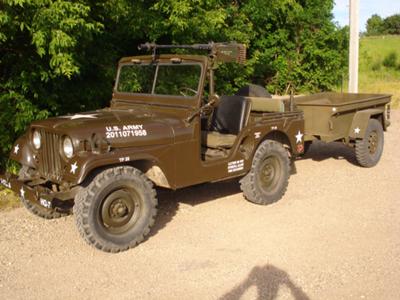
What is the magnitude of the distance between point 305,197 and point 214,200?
119cm

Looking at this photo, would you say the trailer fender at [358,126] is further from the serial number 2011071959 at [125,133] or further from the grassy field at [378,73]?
the grassy field at [378,73]

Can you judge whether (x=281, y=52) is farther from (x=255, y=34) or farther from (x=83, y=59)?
(x=83, y=59)

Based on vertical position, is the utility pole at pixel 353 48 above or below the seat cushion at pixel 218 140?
above

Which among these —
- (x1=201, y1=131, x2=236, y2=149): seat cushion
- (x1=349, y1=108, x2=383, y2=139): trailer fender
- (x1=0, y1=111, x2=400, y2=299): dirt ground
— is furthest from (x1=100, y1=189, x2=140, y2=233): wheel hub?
(x1=349, y1=108, x2=383, y2=139): trailer fender

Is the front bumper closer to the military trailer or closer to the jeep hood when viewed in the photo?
the military trailer

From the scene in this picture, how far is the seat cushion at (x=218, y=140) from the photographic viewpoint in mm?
6146

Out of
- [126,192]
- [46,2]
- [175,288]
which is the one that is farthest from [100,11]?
[175,288]

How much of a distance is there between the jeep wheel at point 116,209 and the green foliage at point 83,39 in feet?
6.17

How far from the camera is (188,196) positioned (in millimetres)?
6770

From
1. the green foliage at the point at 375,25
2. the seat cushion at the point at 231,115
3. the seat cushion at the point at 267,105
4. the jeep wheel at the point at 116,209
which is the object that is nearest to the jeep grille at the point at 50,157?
the jeep wheel at the point at 116,209

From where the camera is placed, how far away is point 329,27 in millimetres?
15875

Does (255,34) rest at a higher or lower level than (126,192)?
higher

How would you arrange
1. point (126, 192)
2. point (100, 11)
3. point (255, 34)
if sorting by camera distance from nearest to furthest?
point (126, 192) → point (100, 11) → point (255, 34)

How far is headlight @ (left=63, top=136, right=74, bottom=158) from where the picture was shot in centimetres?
473
